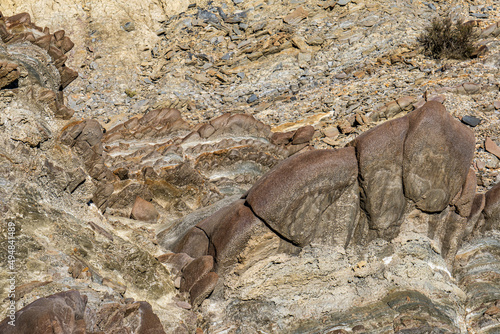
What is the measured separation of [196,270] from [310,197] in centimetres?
129

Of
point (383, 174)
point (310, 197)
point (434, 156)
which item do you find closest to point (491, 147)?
point (434, 156)

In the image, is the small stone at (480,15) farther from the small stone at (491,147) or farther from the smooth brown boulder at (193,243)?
the smooth brown boulder at (193,243)

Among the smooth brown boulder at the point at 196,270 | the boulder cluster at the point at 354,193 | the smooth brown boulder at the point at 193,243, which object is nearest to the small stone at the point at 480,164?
the boulder cluster at the point at 354,193

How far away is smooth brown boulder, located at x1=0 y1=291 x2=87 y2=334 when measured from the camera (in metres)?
2.96

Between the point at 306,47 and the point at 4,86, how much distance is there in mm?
7516

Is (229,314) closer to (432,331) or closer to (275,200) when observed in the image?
(275,200)

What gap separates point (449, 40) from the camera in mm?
9648

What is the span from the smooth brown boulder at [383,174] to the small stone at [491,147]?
3049 millimetres

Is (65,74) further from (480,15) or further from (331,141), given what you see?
(480,15)

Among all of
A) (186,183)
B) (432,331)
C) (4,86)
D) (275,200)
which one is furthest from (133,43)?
(432,331)

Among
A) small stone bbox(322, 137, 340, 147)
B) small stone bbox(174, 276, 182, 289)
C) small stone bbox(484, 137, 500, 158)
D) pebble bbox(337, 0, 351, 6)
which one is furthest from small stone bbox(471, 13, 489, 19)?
small stone bbox(174, 276, 182, 289)

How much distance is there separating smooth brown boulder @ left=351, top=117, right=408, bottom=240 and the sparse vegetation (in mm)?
5640

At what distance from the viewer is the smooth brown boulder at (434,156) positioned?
4777mm

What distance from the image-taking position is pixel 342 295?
15.3ft
